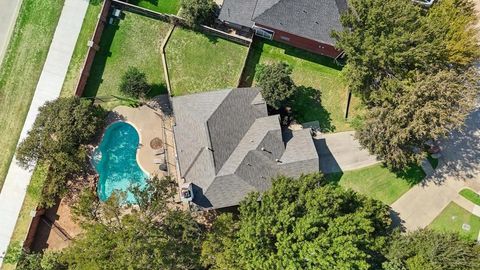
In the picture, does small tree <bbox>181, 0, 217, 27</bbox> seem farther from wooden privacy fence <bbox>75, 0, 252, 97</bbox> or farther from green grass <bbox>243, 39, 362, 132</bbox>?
green grass <bbox>243, 39, 362, 132</bbox>

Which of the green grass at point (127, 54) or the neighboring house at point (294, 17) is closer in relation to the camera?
the neighboring house at point (294, 17)

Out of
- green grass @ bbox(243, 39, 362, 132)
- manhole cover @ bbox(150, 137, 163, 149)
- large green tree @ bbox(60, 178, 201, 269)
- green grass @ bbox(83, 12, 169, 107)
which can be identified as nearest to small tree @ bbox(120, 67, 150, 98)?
green grass @ bbox(83, 12, 169, 107)

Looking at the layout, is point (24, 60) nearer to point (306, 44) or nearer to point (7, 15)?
point (7, 15)

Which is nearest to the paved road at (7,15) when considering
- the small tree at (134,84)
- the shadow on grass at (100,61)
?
the shadow on grass at (100,61)


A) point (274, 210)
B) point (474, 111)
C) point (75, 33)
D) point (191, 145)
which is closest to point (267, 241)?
point (274, 210)

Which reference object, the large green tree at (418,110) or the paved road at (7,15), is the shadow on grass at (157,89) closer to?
the paved road at (7,15)
